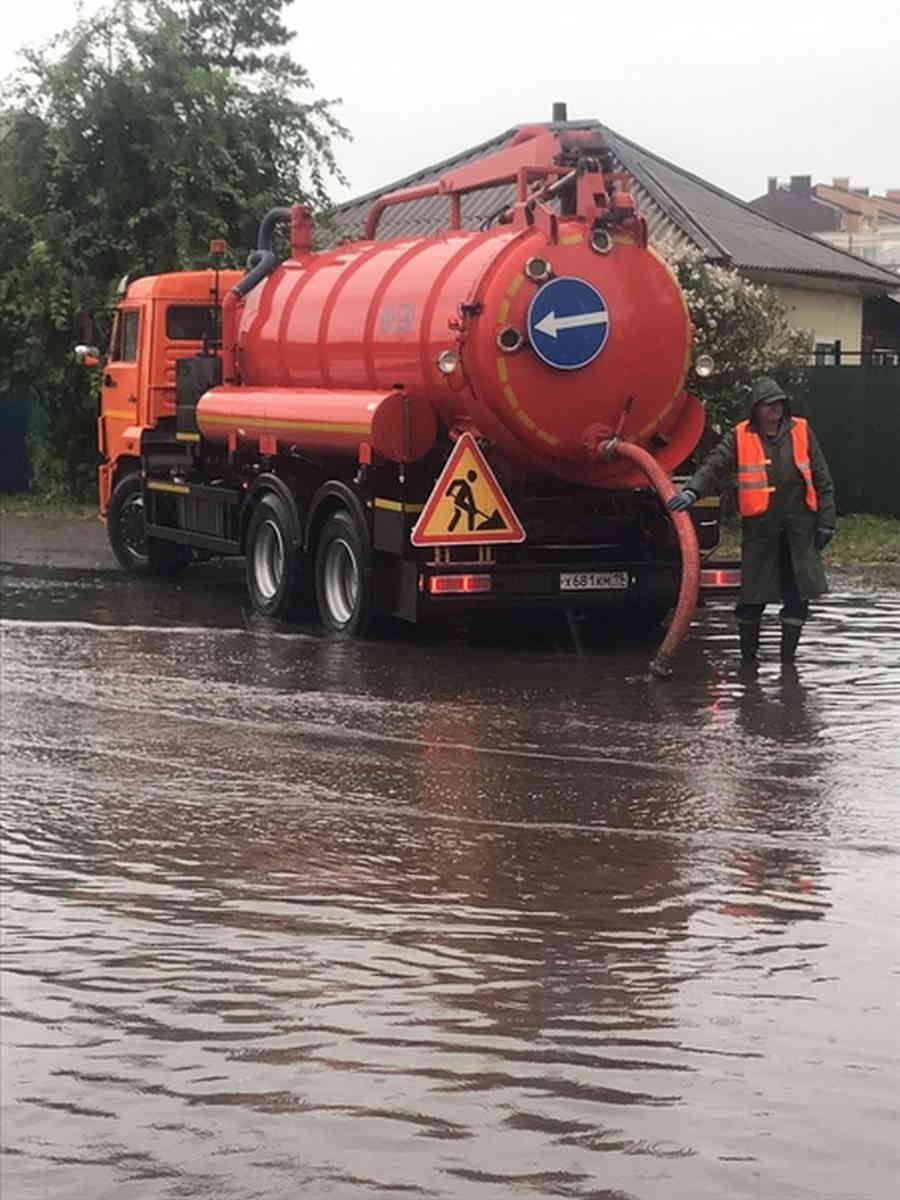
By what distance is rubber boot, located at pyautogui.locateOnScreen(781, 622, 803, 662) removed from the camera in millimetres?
13008

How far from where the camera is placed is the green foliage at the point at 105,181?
2759 cm

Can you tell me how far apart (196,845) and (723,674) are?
5.47 m

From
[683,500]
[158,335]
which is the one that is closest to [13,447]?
[158,335]

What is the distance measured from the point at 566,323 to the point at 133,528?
25.1ft

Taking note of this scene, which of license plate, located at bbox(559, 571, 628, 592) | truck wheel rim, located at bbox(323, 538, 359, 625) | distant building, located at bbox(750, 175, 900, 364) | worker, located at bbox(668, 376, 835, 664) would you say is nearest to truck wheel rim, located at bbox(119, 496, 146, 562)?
truck wheel rim, located at bbox(323, 538, 359, 625)

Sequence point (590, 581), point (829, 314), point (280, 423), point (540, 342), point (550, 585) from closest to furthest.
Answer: point (540, 342)
point (550, 585)
point (590, 581)
point (280, 423)
point (829, 314)

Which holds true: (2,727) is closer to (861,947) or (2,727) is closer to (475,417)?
(475,417)

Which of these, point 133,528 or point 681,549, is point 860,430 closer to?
point 133,528

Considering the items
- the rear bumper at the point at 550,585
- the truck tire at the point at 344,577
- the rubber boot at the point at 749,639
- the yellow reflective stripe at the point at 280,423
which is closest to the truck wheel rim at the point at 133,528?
the yellow reflective stripe at the point at 280,423

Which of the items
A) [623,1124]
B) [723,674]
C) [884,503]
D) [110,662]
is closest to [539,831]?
[623,1124]

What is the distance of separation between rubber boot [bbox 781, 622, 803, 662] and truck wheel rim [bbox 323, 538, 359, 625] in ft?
10.7

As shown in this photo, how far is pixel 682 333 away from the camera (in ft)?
45.9

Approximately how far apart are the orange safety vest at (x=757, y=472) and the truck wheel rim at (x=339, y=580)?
10.1ft

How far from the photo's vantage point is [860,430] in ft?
76.4
